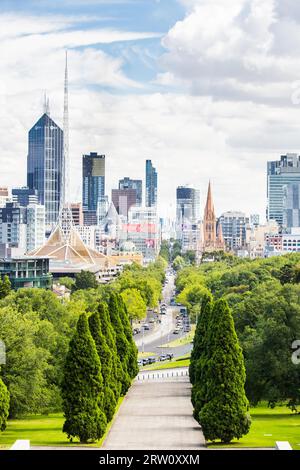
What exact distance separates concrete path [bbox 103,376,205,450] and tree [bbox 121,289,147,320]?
2700cm

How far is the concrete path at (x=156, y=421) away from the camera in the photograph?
87.2 feet

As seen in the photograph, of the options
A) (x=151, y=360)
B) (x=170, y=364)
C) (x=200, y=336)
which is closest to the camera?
(x=200, y=336)

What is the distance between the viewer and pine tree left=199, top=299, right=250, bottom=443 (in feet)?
87.2

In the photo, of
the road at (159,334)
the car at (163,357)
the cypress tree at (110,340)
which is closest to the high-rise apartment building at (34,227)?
the road at (159,334)

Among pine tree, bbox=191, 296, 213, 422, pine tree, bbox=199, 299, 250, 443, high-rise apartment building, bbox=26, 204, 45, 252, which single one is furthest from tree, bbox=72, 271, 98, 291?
high-rise apartment building, bbox=26, 204, 45, 252

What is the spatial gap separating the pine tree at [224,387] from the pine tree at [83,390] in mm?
2331

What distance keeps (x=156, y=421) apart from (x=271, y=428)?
3.56m

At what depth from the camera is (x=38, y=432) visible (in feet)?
95.9

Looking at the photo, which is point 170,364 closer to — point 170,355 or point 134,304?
point 170,355

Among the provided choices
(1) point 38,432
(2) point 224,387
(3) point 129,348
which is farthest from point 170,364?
(2) point 224,387

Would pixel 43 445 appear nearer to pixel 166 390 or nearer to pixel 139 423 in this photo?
pixel 139 423

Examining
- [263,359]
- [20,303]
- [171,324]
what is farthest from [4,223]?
[263,359]

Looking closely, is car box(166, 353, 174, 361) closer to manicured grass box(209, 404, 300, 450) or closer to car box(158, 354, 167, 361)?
car box(158, 354, 167, 361)

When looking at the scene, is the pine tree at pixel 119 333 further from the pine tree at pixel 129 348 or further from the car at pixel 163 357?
the car at pixel 163 357
